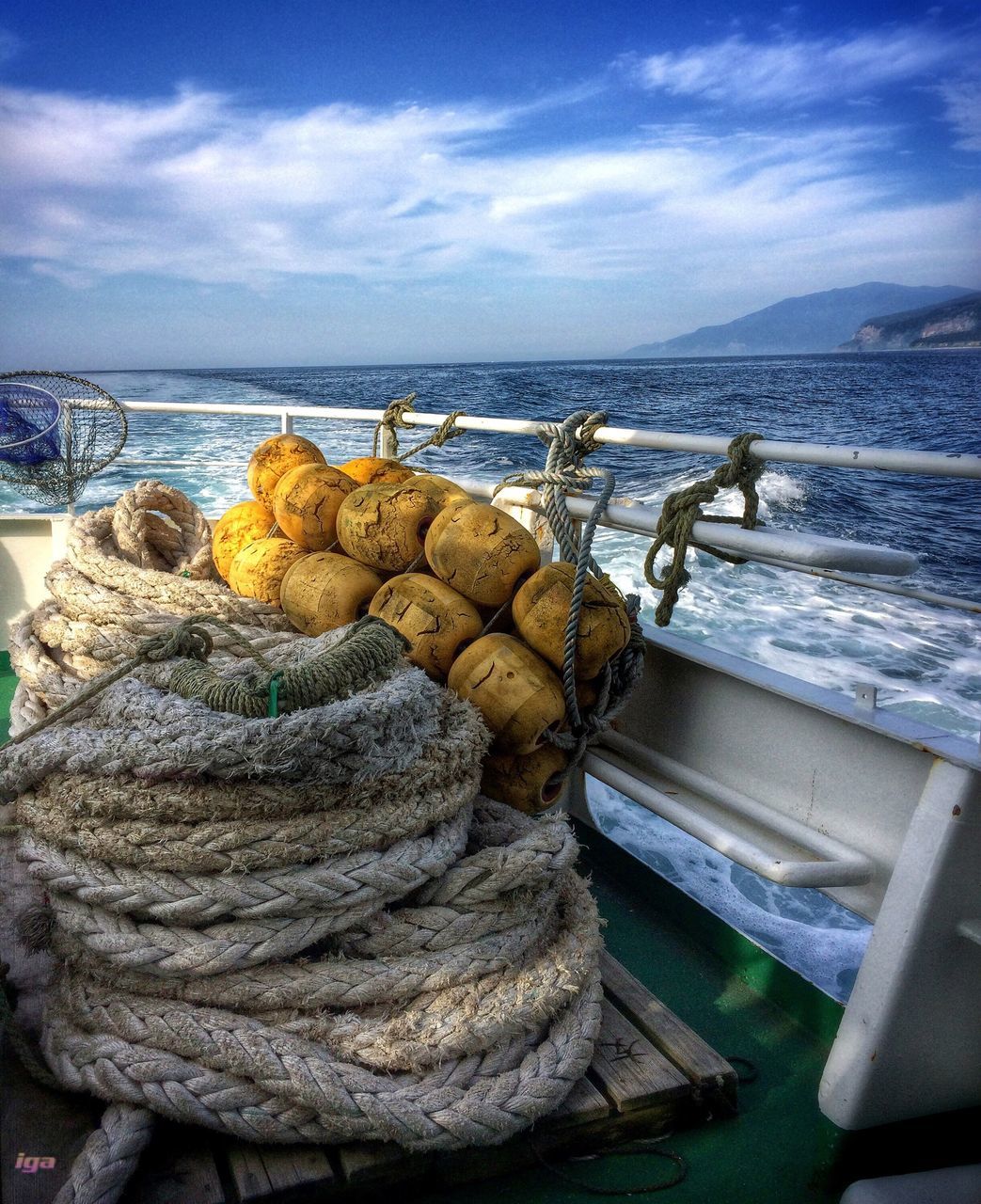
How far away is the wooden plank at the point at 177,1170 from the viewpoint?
3.95ft

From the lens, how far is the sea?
12.9 feet

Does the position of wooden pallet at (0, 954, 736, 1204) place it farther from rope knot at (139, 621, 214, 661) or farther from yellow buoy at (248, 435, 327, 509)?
yellow buoy at (248, 435, 327, 509)

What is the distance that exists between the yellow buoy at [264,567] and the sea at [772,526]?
90 centimetres

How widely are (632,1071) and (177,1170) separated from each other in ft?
2.30

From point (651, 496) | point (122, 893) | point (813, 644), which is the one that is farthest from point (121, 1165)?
point (651, 496)

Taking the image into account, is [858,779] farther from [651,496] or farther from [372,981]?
[651,496]

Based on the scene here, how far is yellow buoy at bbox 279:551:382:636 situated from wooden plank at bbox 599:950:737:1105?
95cm

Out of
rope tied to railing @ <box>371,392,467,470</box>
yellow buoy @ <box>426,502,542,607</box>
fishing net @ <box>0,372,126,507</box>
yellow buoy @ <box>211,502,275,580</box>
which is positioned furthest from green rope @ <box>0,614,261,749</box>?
fishing net @ <box>0,372,126,507</box>

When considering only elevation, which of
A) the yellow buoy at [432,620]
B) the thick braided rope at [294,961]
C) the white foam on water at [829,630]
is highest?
the yellow buoy at [432,620]

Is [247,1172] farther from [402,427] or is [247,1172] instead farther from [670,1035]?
[402,427]

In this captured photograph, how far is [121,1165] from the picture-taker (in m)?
1.19

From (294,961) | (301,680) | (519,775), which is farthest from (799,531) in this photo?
(294,961)

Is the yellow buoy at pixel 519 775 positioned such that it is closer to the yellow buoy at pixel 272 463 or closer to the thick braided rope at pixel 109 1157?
the thick braided rope at pixel 109 1157

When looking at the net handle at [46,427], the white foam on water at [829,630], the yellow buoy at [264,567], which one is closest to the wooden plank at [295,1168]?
the yellow buoy at [264,567]
